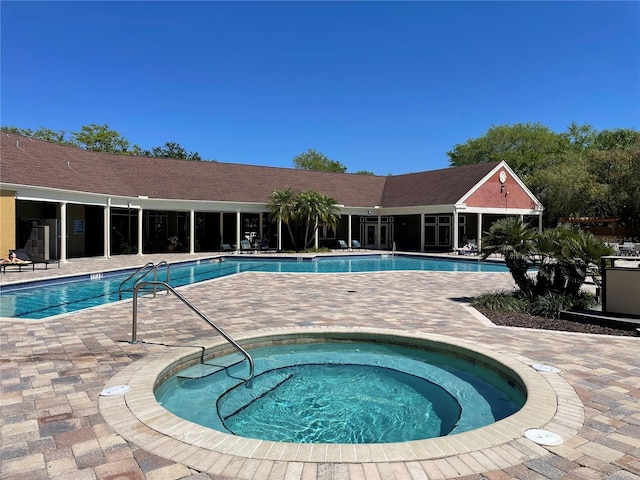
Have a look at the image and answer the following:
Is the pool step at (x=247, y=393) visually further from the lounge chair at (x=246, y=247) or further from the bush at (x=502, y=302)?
the lounge chair at (x=246, y=247)

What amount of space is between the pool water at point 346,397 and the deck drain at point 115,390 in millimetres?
476

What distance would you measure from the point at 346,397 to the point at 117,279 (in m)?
12.1

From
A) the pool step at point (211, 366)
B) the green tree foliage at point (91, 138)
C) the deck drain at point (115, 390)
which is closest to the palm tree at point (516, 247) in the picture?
the pool step at point (211, 366)

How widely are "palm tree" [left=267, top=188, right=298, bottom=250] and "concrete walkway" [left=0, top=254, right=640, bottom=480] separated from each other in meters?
13.9

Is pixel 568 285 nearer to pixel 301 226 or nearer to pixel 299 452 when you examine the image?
pixel 299 452

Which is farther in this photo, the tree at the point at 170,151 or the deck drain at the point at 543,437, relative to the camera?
the tree at the point at 170,151

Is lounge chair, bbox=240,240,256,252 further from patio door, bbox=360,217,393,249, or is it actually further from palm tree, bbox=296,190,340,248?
patio door, bbox=360,217,393,249

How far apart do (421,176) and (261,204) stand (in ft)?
40.5

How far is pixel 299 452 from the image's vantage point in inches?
124

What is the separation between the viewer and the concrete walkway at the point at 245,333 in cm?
291

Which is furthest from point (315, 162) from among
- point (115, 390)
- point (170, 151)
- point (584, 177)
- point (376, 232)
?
point (115, 390)

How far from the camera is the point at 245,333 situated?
22.3 feet

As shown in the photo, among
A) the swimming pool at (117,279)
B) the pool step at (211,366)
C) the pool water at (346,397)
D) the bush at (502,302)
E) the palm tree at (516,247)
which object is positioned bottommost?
the pool water at (346,397)

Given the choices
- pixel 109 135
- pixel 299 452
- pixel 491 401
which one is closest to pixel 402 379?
pixel 491 401
